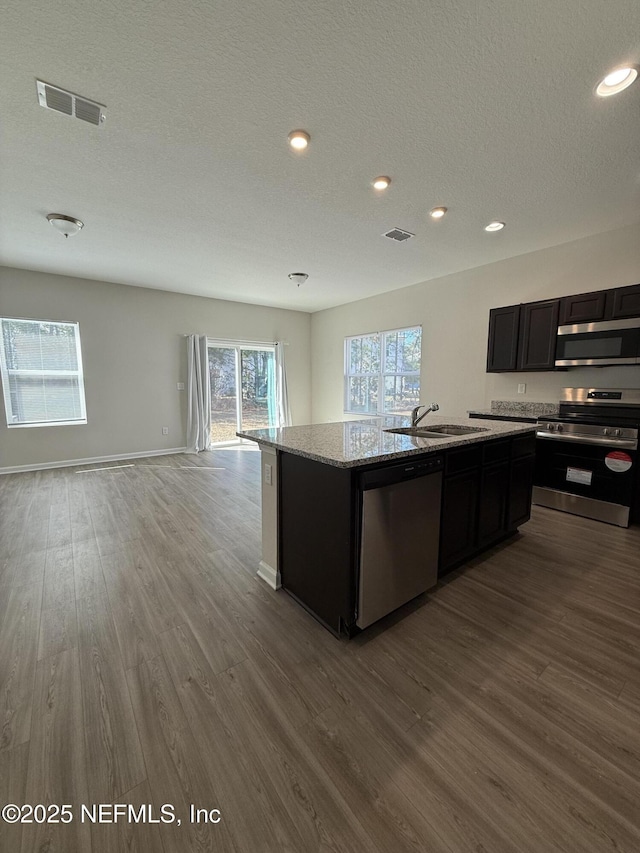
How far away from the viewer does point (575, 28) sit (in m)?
1.48

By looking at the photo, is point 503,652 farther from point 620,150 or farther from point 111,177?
point 111,177

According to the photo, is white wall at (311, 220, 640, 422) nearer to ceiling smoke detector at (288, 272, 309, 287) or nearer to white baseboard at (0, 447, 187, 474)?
ceiling smoke detector at (288, 272, 309, 287)

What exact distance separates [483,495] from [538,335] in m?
2.36

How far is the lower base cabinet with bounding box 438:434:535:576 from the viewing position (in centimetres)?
217

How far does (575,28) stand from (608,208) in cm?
207

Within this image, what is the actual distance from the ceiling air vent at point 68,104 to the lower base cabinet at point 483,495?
2786 millimetres

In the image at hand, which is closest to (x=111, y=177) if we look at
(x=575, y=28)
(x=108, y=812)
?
(x=575, y=28)

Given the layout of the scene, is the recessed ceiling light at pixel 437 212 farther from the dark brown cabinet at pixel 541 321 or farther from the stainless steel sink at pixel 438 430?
the stainless steel sink at pixel 438 430

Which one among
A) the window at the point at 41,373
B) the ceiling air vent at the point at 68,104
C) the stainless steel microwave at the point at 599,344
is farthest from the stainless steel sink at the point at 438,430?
the window at the point at 41,373

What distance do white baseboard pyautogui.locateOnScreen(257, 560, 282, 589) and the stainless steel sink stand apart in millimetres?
1274

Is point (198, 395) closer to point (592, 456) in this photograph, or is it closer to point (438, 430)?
point (438, 430)

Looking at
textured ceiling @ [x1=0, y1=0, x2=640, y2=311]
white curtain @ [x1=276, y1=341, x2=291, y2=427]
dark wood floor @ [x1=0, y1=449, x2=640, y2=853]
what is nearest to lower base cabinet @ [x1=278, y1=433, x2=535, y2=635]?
dark wood floor @ [x1=0, y1=449, x2=640, y2=853]

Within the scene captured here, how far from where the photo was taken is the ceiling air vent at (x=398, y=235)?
3.44 m

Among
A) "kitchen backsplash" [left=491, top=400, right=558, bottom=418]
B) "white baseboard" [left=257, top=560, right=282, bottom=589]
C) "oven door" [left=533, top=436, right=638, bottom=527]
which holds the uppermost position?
"kitchen backsplash" [left=491, top=400, right=558, bottom=418]
